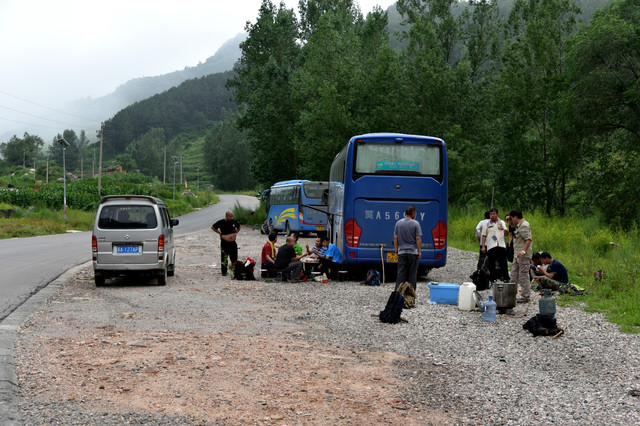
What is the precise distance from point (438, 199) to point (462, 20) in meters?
36.4

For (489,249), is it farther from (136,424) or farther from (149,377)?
(136,424)

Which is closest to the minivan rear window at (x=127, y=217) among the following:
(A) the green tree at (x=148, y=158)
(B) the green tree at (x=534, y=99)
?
(B) the green tree at (x=534, y=99)

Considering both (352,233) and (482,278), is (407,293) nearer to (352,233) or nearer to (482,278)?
(482,278)

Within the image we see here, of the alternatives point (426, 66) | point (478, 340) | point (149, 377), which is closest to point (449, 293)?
point (478, 340)

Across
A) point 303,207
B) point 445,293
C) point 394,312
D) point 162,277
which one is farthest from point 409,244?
point 303,207

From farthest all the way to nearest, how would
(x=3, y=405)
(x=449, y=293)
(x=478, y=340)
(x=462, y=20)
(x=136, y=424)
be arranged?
→ 1. (x=462, y=20)
2. (x=449, y=293)
3. (x=478, y=340)
4. (x=3, y=405)
5. (x=136, y=424)

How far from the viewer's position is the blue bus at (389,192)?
1616cm

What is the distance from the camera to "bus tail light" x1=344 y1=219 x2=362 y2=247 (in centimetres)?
1620

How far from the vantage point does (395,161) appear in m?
16.2

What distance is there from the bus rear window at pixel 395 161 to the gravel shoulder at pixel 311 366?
504 centimetres

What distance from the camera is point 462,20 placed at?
4844 cm

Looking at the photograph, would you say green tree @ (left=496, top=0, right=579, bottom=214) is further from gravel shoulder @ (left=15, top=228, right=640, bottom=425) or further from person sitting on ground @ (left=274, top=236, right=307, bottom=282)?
gravel shoulder @ (left=15, top=228, right=640, bottom=425)

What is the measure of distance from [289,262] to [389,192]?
324 cm

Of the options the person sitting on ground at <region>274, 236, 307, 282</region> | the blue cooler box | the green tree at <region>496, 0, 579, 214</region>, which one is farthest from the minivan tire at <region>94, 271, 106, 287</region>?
the green tree at <region>496, 0, 579, 214</region>
